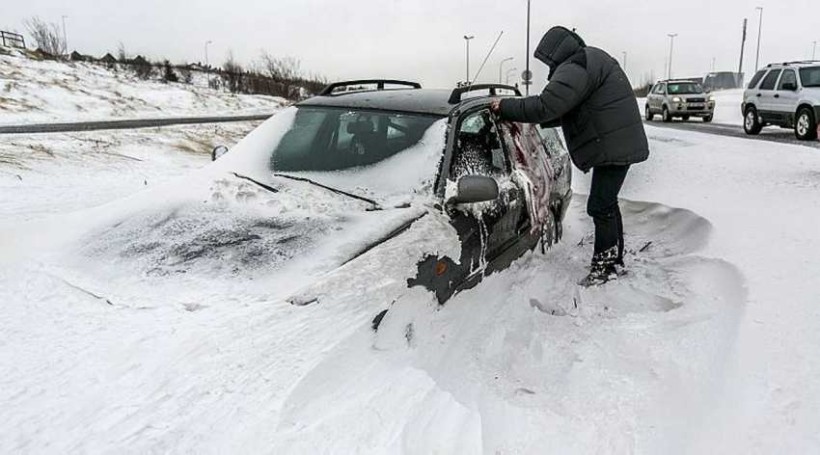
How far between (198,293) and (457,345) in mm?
1308

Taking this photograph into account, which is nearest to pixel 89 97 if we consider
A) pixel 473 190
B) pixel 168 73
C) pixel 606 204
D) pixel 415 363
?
pixel 168 73

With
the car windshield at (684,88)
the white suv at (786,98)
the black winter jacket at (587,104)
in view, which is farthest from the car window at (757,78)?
the black winter jacket at (587,104)

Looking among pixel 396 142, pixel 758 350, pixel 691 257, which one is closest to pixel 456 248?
pixel 396 142

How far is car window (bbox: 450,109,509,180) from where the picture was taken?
365 centimetres

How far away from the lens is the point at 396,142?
3711 millimetres

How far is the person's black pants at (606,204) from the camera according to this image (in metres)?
4.14

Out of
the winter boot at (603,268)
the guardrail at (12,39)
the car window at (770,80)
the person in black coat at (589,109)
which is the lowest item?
the winter boot at (603,268)

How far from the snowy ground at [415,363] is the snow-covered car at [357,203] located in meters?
0.10

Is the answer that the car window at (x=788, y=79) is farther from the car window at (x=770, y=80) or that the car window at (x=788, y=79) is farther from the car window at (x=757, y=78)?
the car window at (x=757, y=78)

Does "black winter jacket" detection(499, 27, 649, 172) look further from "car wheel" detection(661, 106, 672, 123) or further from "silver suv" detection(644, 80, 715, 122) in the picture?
"car wheel" detection(661, 106, 672, 123)

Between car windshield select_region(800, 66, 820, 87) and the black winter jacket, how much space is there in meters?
13.6

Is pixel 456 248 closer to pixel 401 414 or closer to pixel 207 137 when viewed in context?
pixel 401 414

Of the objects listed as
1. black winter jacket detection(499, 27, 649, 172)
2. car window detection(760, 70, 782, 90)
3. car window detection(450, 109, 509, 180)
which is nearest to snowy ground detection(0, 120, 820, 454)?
car window detection(450, 109, 509, 180)

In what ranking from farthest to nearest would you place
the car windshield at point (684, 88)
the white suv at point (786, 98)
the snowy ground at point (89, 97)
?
the car windshield at point (684, 88)
the snowy ground at point (89, 97)
the white suv at point (786, 98)
